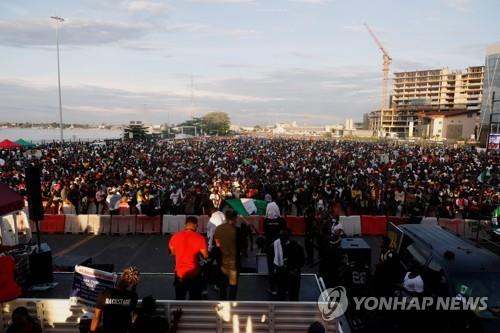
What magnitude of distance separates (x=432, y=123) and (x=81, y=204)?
10766 centimetres

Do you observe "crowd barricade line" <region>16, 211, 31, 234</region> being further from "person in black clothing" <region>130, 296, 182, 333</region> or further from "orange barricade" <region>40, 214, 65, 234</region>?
"person in black clothing" <region>130, 296, 182, 333</region>

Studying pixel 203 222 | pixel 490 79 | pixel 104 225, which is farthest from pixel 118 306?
pixel 490 79

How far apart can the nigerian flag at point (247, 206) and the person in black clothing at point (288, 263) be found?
5275mm

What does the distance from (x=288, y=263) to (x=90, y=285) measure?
3.17 m

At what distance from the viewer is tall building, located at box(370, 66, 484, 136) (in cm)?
13600

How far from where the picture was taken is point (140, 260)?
35.9 ft

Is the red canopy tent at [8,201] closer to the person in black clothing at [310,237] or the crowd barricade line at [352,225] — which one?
the person in black clothing at [310,237]

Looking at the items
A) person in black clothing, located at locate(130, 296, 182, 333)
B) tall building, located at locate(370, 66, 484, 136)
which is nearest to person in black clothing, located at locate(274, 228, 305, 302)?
person in black clothing, located at locate(130, 296, 182, 333)

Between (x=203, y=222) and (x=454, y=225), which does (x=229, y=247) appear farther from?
(x=454, y=225)

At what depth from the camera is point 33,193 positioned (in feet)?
27.2

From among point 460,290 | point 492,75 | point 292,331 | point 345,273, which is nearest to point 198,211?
point 345,273

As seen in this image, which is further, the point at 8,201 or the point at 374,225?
the point at 374,225

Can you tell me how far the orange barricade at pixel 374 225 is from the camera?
13.8m

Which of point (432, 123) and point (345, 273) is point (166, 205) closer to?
point (345, 273)
